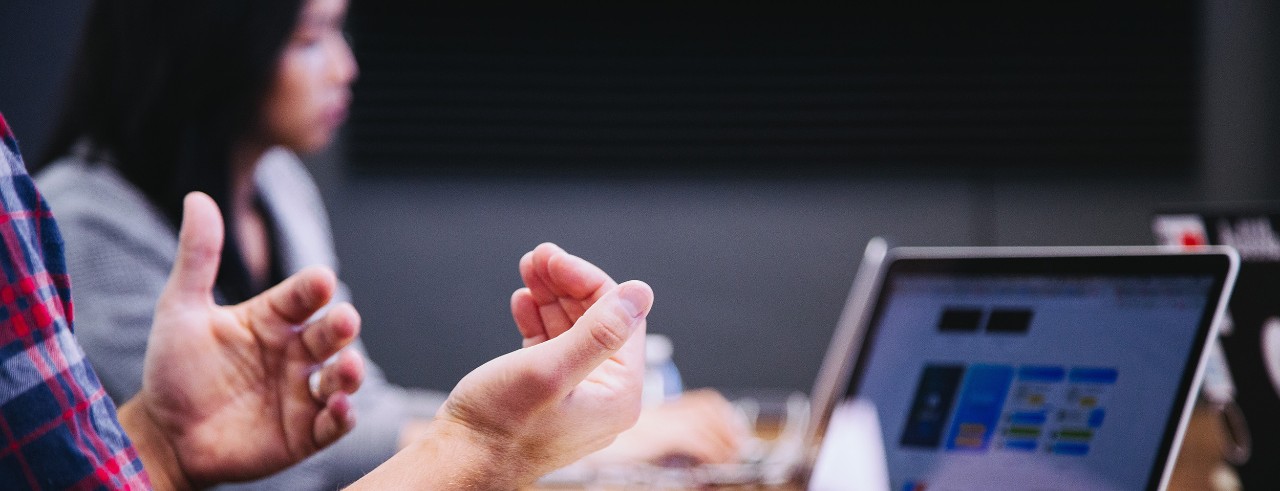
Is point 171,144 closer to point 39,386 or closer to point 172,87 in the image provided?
point 172,87

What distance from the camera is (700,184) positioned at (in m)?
3.13

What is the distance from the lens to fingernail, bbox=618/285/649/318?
743mm

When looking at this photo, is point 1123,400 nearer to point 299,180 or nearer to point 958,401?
point 958,401

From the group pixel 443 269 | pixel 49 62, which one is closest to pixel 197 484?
pixel 443 269

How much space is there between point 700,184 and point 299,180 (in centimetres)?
127

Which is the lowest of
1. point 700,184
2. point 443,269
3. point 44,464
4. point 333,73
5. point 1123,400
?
point 443,269

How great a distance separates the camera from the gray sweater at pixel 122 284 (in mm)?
1555

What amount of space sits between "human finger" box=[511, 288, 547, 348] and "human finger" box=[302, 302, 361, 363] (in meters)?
0.21

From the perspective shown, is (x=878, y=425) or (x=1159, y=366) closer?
(x=1159, y=366)

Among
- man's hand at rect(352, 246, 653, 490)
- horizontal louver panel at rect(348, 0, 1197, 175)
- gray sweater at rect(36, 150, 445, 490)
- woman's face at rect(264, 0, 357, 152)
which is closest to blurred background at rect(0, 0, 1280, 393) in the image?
horizontal louver panel at rect(348, 0, 1197, 175)

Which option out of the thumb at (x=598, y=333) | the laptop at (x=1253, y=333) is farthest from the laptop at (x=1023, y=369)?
the thumb at (x=598, y=333)

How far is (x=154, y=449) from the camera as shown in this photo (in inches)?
43.1

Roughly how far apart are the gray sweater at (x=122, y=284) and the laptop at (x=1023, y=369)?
2.90 ft

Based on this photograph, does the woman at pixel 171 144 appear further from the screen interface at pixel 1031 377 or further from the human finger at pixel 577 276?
the human finger at pixel 577 276
